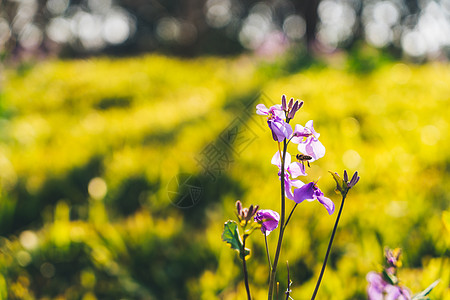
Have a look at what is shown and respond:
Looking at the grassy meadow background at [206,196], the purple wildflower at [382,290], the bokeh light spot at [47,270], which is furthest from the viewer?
the bokeh light spot at [47,270]

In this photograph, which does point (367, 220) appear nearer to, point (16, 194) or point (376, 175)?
point (376, 175)

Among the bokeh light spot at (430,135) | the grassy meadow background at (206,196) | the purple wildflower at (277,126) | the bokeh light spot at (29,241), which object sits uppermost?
the purple wildflower at (277,126)

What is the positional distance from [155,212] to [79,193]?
2.20ft

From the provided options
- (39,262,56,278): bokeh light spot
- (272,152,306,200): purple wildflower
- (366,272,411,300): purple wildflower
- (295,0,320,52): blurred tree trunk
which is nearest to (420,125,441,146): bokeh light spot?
(366,272,411,300): purple wildflower

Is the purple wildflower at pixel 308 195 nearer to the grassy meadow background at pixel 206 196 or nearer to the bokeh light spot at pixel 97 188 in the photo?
the grassy meadow background at pixel 206 196

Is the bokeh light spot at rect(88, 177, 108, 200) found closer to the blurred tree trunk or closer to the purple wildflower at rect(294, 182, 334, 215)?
the purple wildflower at rect(294, 182, 334, 215)

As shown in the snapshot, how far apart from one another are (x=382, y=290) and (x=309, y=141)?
1.81 ft

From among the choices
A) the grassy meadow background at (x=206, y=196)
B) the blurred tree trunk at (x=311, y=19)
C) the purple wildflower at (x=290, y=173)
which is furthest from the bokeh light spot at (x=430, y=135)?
the blurred tree trunk at (x=311, y=19)

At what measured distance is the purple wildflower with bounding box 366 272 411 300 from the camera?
0.93m

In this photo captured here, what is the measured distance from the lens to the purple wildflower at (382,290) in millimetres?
933

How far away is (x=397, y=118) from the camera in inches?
127

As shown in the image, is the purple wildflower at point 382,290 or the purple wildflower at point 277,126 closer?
the purple wildflower at point 277,126

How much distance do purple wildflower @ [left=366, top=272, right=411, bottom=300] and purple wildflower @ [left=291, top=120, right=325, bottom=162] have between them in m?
0.45

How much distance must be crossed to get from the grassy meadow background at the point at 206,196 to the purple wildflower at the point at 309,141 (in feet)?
0.48
